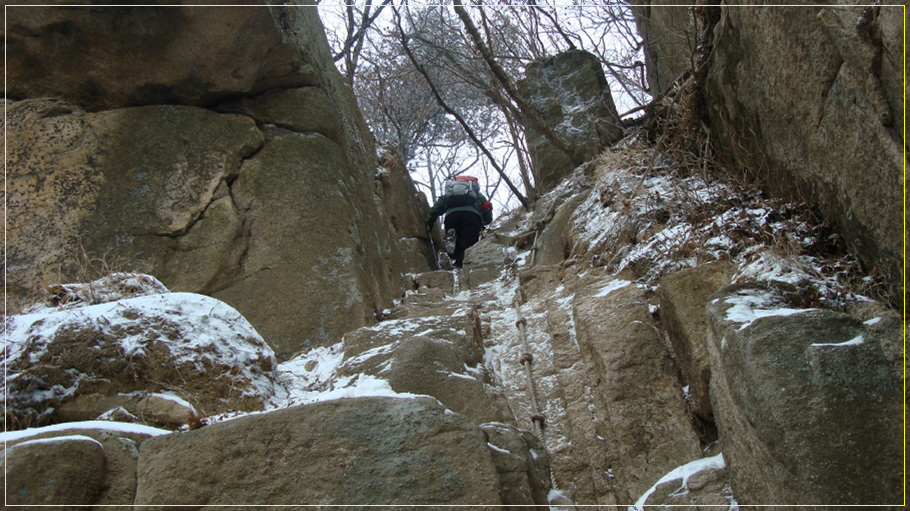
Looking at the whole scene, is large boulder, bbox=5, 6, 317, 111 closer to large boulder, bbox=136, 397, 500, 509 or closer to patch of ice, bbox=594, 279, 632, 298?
patch of ice, bbox=594, 279, 632, 298

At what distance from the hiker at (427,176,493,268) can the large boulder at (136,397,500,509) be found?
6130 mm

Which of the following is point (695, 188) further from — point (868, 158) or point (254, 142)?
point (254, 142)

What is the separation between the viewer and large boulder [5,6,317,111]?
562 centimetres

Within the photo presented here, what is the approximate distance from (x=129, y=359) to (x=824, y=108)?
3.57 metres

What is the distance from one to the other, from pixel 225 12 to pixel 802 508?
17.8ft

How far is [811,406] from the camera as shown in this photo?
2.33 meters

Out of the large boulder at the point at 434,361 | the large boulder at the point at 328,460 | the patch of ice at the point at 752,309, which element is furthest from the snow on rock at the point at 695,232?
the large boulder at the point at 328,460

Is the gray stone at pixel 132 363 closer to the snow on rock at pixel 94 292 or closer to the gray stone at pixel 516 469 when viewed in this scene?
the snow on rock at pixel 94 292

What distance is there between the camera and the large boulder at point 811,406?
2225mm

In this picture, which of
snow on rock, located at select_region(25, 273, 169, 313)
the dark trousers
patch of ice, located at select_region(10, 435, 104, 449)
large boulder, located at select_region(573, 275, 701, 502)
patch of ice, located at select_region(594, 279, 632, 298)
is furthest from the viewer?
the dark trousers

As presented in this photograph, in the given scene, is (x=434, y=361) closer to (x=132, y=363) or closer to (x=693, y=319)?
(x=693, y=319)

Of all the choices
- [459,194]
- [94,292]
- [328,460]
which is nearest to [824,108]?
[328,460]

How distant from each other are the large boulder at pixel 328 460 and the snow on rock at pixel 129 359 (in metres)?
0.87

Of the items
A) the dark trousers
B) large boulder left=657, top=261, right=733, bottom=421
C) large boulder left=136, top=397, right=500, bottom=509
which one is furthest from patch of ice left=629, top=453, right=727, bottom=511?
the dark trousers
